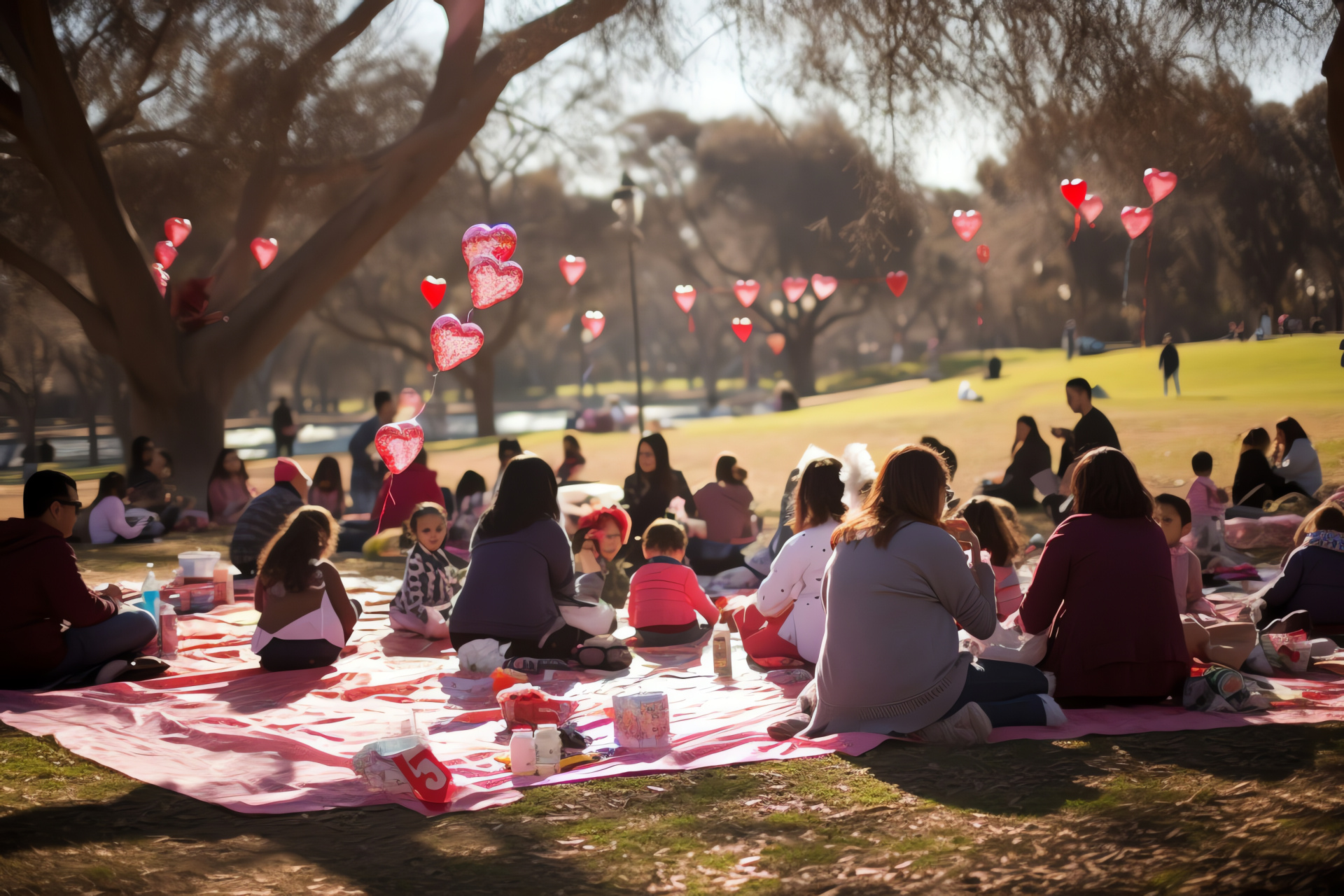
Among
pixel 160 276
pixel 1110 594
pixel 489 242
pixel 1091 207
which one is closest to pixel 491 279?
pixel 489 242

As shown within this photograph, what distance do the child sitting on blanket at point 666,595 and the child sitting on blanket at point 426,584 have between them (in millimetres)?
1376

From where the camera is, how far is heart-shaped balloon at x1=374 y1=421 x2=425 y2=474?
30.9 feet

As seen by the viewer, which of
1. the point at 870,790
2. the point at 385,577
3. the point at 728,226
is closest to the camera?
the point at 870,790

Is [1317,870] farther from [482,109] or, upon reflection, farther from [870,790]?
[482,109]

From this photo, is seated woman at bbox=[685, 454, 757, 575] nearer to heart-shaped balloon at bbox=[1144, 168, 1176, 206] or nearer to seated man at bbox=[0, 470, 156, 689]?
seated man at bbox=[0, 470, 156, 689]

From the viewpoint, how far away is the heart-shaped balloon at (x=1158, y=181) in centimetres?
1174

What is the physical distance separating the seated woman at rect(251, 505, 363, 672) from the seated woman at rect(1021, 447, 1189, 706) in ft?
13.0

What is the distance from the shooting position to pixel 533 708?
512 cm

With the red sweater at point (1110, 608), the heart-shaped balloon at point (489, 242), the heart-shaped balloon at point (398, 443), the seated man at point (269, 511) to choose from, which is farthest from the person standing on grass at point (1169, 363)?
the red sweater at point (1110, 608)

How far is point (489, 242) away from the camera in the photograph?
9.90 m

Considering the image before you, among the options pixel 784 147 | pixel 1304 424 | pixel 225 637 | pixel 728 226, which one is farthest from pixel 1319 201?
pixel 225 637

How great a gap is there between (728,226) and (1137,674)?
34.5 metres

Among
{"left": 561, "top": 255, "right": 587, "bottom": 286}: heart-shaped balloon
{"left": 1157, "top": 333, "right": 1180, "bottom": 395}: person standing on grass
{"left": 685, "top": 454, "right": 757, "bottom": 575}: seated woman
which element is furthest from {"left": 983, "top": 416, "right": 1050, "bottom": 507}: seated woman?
{"left": 1157, "top": 333, "right": 1180, "bottom": 395}: person standing on grass

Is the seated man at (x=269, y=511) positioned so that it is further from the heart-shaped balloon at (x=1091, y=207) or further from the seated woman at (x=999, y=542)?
the heart-shaped balloon at (x=1091, y=207)
